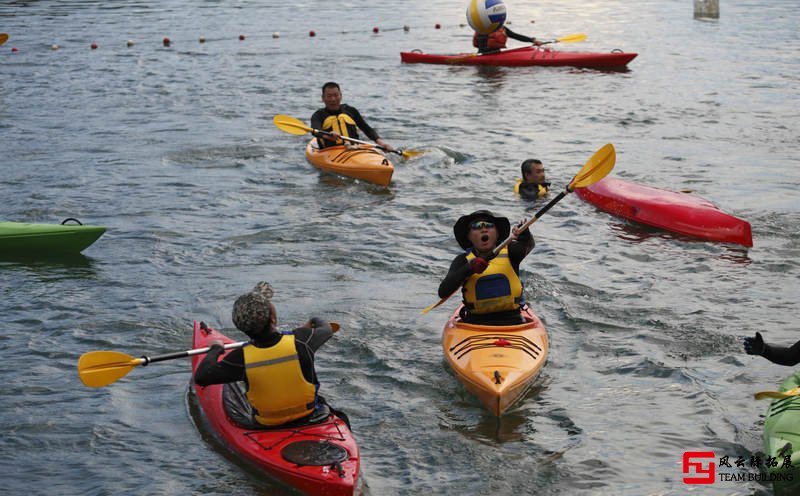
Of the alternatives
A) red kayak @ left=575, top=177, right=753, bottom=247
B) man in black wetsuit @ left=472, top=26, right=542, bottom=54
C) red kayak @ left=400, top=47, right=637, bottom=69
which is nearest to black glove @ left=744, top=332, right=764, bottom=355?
red kayak @ left=575, top=177, right=753, bottom=247

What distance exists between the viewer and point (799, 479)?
5.08 meters

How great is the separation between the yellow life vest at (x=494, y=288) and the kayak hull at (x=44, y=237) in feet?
13.7

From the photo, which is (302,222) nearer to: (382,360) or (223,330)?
(223,330)

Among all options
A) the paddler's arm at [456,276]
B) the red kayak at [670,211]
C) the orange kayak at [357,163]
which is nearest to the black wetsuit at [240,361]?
the paddler's arm at [456,276]

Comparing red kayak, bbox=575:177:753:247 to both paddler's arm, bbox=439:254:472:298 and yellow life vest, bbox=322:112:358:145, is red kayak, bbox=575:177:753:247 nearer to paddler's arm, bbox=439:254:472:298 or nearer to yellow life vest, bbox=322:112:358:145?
yellow life vest, bbox=322:112:358:145

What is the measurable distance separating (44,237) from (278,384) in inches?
193

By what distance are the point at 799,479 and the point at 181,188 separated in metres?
8.61

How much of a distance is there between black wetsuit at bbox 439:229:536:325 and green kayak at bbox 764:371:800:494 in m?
1.86

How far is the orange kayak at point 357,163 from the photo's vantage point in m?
11.4

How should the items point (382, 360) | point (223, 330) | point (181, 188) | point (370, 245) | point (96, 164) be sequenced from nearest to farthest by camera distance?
point (382, 360)
point (223, 330)
point (370, 245)
point (181, 188)
point (96, 164)

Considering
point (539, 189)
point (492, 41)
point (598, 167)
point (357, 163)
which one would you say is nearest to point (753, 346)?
point (598, 167)

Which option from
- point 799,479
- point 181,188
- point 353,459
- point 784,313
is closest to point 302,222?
point 181,188

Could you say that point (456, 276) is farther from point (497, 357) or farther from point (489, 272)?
point (497, 357)

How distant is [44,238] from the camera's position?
9.21 m
